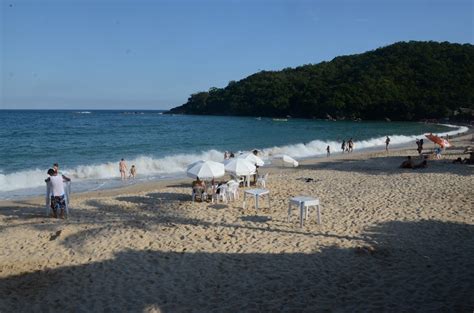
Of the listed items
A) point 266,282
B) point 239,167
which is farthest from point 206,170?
point 266,282

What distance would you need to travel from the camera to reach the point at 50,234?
32.5 feet

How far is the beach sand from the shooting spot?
21.3ft

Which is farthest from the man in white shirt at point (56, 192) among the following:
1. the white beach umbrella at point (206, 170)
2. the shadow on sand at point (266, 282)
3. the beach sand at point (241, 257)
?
the white beach umbrella at point (206, 170)

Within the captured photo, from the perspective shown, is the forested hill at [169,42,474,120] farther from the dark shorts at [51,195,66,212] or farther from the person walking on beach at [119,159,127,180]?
the dark shorts at [51,195,66,212]

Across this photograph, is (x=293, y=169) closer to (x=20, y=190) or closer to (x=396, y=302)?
(x=20, y=190)

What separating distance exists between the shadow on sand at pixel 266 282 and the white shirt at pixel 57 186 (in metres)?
3.83

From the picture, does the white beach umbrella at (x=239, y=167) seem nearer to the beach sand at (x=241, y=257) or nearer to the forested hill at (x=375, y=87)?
the beach sand at (x=241, y=257)

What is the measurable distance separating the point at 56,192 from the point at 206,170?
4.60m

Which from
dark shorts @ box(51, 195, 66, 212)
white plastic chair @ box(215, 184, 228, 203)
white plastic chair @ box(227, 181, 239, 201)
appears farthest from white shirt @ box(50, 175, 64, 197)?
white plastic chair @ box(227, 181, 239, 201)

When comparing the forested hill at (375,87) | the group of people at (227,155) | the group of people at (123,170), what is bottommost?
the group of people at (123,170)

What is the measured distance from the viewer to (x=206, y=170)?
13398 millimetres

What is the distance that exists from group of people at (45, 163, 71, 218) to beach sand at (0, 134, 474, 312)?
489 mm

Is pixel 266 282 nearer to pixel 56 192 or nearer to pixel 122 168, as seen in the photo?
pixel 56 192

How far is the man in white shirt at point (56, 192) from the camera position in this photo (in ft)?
36.8
